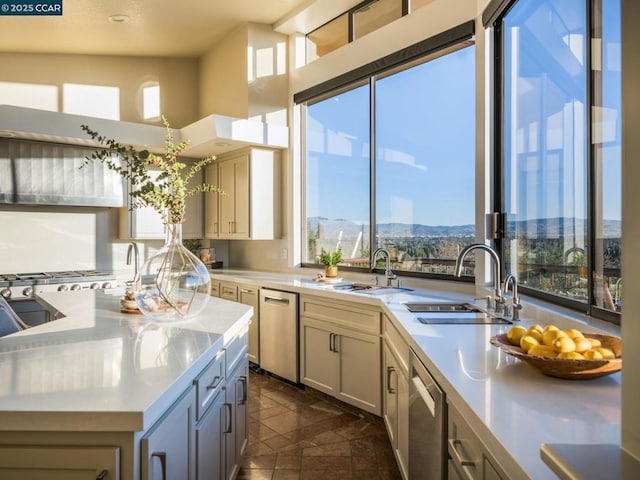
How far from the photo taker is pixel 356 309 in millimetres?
3320

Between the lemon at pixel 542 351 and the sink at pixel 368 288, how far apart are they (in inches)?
78.8

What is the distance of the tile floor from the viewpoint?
103 inches

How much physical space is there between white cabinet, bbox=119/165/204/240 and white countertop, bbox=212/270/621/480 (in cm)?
399

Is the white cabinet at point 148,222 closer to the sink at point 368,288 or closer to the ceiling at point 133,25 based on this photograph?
the ceiling at point 133,25

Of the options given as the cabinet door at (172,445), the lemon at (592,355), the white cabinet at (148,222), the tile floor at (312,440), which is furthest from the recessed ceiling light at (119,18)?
the lemon at (592,355)

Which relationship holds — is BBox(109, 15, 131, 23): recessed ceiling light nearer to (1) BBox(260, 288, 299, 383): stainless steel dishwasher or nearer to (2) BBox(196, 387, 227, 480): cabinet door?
(1) BBox(260, 288, 299, 383): stainless steel dishwasher

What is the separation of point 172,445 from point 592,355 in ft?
4.14

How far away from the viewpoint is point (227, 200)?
518 centimetres

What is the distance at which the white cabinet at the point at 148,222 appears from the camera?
5199 mm

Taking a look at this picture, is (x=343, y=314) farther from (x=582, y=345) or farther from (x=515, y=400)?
(x=515, y=400)

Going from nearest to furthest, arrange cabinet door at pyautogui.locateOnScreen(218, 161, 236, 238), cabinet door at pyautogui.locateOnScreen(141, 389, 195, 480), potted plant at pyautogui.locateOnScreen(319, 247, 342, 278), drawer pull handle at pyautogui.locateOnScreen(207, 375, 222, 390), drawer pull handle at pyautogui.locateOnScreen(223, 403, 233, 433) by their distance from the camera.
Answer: cabinet door at pyautogui.locateOnScreen(141, 389, 195, 480) < drawer pull handle at pyautogui.locateOnScreen(207, 375, 222, 390) < drawer pull handle at pyautogui.locateOnScreen(223, 403, 233, 433) < potted plant at pyautogui.locateOnScreen(319, 247, 342, 278) < cabinet door at pyautogui.locateOnScreen(218, 161, 236, 238)

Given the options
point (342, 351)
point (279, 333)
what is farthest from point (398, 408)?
point (279, 333)

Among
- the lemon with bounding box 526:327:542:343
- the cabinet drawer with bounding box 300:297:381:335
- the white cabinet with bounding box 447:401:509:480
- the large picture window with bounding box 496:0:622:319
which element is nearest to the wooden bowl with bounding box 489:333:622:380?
the lemon with bounding box 526:327:542:343

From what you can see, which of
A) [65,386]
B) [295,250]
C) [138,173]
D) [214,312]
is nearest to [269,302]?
[295,250]
